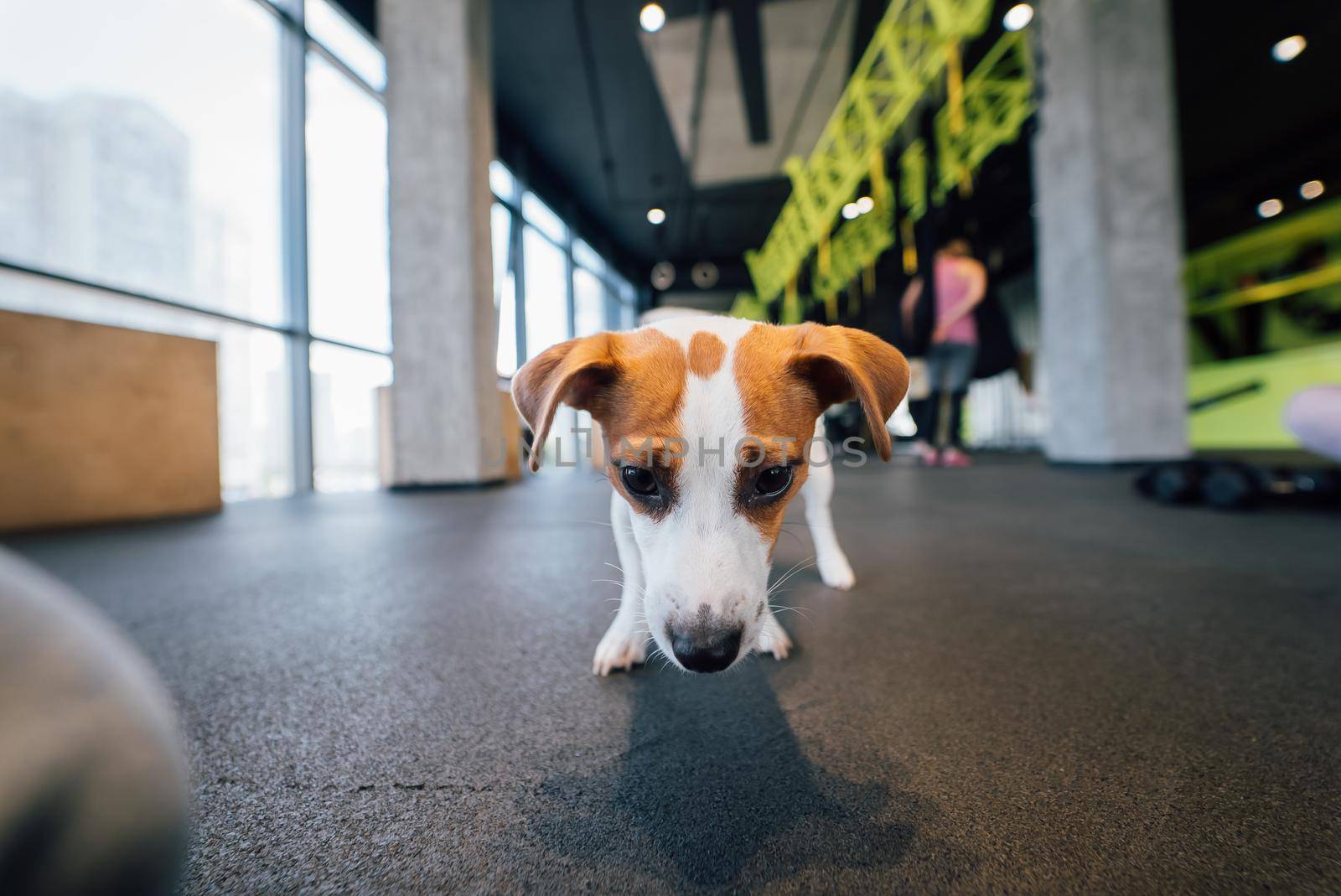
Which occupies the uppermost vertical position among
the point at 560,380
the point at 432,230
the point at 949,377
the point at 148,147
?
the point at 148,147

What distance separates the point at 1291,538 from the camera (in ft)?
6.83

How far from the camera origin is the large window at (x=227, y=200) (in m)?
3.52

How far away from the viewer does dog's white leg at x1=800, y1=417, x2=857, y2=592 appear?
1530 millimetres

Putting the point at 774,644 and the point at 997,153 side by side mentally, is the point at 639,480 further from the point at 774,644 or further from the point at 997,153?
the point at 997,153

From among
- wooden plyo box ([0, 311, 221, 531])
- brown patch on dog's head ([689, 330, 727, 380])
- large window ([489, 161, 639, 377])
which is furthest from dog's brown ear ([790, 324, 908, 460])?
large window ([489, 161, 639, 377])

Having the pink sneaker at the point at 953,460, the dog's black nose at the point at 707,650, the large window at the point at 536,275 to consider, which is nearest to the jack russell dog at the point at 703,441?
the dog's black nose at the point at 707,650

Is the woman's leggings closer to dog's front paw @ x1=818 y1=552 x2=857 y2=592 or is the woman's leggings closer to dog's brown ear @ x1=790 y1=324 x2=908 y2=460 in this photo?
dog's front paw @ x1=818 y1=552 x2=857 y2=592

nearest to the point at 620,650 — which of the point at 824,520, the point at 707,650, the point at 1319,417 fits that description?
the point at 707,650

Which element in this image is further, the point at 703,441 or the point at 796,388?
the point at 796,388

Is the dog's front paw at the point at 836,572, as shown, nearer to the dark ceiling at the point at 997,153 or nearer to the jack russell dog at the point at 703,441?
the jack russell dog at the point at 703,441

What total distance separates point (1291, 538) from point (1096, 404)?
3348 millimetres

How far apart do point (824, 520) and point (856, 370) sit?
2.53 feet

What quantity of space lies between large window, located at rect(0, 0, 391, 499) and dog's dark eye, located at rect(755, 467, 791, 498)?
14.6 ft

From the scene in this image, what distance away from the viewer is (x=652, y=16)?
5.93 metres
